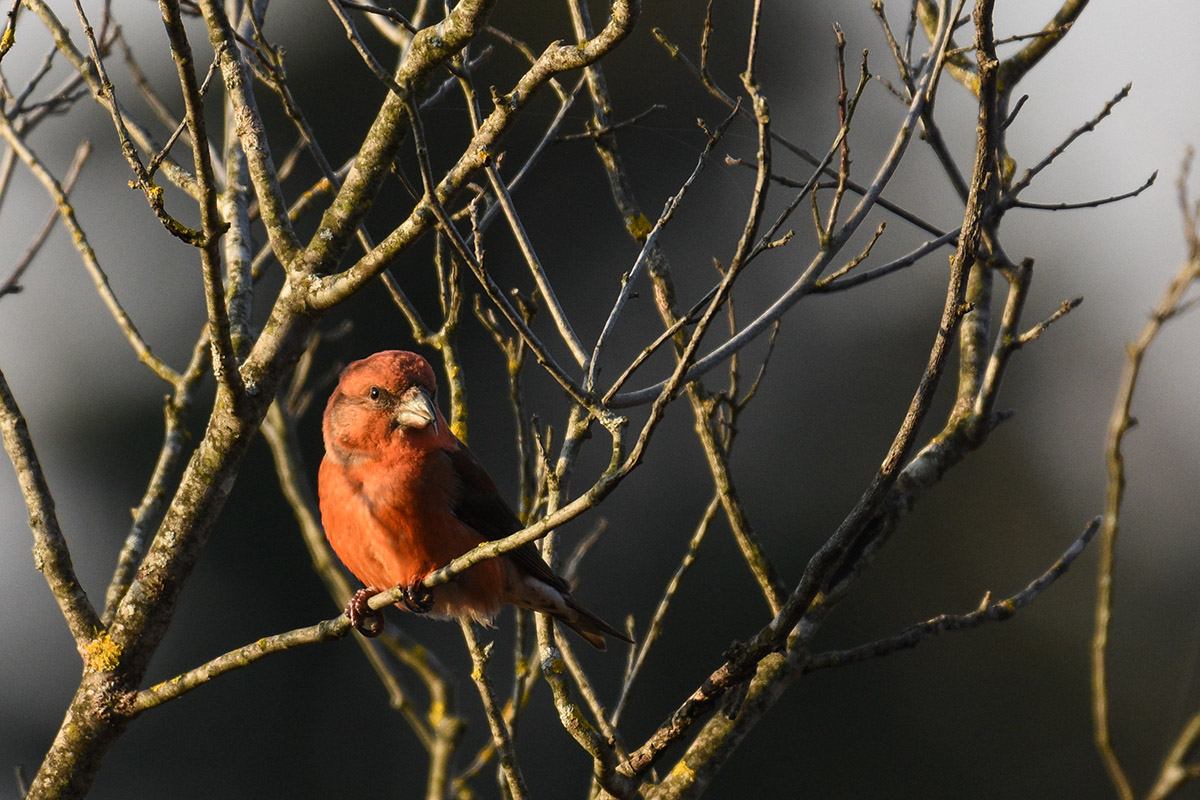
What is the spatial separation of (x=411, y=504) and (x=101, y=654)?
1145 millimetres

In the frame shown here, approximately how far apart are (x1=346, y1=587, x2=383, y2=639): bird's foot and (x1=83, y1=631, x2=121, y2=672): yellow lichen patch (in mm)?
707

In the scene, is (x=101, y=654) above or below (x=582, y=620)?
above

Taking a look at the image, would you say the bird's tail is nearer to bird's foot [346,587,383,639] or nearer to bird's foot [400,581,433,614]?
bird's foot [400,581,433,614]

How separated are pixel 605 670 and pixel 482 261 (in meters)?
8.40

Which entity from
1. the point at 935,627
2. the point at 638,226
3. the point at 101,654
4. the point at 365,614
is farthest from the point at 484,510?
the point at 935,627

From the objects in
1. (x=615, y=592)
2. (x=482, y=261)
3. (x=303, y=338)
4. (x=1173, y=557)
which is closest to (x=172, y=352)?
(x=615, y=592)

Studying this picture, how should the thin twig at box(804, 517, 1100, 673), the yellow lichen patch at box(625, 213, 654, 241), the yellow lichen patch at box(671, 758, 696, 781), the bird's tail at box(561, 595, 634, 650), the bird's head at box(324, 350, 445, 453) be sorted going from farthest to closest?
1. the bird's tail at box(561, 595, 634, 650)
2. the bird's head at box(324, 350, 445, 453)
3. the yellow lichen patch at box(625, 213, 654, 241)
4. the yellow lichen patch at box(671, 758, 696, 781)
5. the thin twig at box(804, 517, 1100, 673)

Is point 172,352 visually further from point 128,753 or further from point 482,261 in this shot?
point 482,261

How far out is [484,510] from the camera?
432cm

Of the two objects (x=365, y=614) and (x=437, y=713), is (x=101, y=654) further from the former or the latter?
(x=437, y=713)

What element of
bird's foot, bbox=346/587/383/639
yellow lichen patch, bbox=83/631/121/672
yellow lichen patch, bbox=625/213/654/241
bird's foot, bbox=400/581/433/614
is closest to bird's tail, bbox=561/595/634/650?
bird's foot, bbox=400/581/433/614

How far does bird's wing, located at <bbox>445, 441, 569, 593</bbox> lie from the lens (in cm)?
417

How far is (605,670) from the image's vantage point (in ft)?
35.1

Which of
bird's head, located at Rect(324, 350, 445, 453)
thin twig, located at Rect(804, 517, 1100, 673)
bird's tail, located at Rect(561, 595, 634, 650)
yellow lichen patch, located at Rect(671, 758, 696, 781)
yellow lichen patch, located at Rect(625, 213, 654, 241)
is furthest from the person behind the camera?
bird's tail, located at Rect(561, 595, 634, 650)
